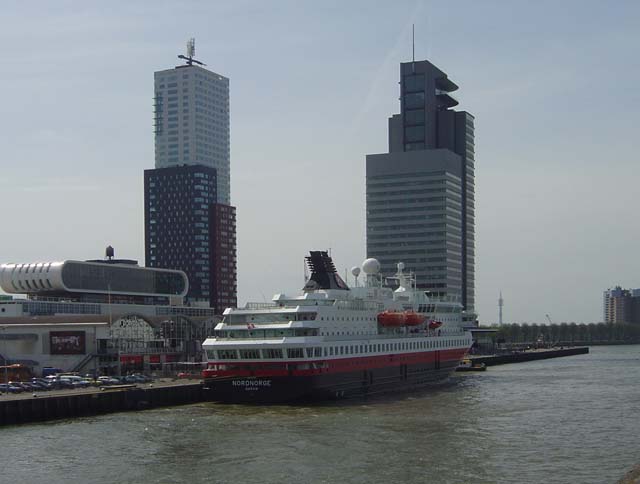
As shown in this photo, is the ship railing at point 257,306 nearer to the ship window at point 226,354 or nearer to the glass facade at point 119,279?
the ship window at point 226,354

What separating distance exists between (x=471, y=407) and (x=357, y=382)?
506 inches

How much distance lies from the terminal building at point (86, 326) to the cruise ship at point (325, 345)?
67.3 feet

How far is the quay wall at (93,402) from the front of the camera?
220 ft

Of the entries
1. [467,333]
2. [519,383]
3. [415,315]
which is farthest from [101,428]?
[467,333]

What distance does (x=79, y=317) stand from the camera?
4368 inches

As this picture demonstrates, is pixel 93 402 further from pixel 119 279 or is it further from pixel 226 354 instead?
pixel 119 279

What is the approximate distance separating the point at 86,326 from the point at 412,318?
3705cm

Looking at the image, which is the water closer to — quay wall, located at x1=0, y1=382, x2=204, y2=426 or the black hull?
the black hull

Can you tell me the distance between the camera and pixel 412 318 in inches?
4006

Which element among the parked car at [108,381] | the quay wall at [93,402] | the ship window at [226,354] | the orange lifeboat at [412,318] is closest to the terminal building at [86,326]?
the parked car at [108,381]

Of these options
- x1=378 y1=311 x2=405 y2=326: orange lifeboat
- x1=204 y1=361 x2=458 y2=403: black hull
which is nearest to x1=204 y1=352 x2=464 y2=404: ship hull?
x1=204 y1=361 x2=458 y2=403: black hull

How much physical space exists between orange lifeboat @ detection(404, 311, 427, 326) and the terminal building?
28.1m

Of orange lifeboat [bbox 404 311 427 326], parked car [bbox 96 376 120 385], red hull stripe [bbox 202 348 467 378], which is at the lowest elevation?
parked car [bbox 96 376 120 385]

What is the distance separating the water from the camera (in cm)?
4816
